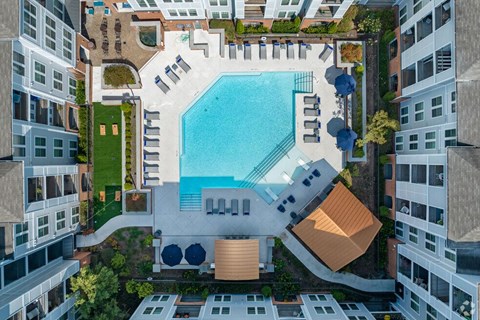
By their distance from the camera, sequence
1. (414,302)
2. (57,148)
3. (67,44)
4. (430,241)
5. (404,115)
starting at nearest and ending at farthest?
(430,241)
(414,302)
(57,148)
(67,44)
(404,115)

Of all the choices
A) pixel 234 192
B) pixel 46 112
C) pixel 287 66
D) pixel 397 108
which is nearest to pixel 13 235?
pixel 46 112

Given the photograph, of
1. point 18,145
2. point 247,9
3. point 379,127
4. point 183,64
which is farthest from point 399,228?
point 18,145

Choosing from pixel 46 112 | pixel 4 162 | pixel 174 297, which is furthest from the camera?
pixel 174 297

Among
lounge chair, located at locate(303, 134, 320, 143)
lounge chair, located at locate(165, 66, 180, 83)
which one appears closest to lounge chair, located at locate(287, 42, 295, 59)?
lounge chair, located at locate(303, 134, 320, 143)

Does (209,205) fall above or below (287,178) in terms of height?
below

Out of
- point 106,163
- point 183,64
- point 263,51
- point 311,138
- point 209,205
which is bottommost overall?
point 209,205

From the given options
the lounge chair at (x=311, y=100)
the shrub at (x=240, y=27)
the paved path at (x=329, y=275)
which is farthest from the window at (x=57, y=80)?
the paved path at (x=329, y=275)

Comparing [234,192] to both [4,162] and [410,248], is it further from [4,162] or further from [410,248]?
[4,162]

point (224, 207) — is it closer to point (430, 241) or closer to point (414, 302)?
point (430, 241)
